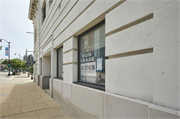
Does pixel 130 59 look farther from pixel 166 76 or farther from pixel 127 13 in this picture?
pixel 127 13

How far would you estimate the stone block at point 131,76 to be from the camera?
1841mm

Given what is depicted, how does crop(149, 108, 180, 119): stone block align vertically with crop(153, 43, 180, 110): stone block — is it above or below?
below

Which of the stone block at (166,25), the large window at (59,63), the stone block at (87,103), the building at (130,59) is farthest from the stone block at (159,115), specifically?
the large window at (59,63)

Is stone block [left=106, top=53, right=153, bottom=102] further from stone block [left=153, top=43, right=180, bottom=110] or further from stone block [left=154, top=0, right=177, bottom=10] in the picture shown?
stone block [left=154, top=0, right=177, bottom=10]

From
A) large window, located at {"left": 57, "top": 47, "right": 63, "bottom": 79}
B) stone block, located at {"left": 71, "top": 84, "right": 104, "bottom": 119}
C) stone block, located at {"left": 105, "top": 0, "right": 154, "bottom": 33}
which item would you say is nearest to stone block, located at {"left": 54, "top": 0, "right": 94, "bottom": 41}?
stone block, located at {"left": 105, "top": 0, "right": 154, "bottom": 33}

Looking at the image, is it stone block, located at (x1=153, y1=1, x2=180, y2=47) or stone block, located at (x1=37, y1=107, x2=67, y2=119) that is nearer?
stone block, located at (x1=153, y1=1, x2=180, y2=47)

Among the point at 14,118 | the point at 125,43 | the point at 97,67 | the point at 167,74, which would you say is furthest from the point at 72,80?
the point at 167,74

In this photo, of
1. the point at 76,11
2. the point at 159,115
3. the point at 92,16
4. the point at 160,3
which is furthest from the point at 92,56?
the point at 159,115

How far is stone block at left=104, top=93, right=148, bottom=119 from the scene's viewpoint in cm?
182

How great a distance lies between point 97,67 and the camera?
3494mm

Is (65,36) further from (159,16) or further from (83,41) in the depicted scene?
(159,16)

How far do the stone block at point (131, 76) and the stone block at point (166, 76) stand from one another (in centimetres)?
13

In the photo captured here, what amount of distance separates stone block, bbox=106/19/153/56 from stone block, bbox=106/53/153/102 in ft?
0.53

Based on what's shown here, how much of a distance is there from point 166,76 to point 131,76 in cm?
60
